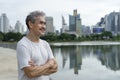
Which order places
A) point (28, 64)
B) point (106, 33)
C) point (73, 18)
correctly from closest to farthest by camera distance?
point (28, 64) < point (106, 33) < point (73, 18)

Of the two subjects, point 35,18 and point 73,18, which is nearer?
point 35,18

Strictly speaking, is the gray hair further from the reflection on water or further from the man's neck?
the reflection on water

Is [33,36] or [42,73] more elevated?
[33,36]

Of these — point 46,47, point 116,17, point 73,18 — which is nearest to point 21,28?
point 73,18

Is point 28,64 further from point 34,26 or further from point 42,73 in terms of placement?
point 34,26

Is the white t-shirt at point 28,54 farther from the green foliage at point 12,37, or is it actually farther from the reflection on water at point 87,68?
the green foliage at point 12,37

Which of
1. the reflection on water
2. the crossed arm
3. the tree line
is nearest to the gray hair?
the crossed arm

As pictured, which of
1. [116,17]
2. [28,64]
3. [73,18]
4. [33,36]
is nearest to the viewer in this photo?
[28,64]

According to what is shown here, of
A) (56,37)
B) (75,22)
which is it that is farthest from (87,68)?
(75,22)

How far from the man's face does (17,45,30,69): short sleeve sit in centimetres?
18

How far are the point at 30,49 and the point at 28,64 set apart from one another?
5.2 inches

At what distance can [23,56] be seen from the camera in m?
2.58

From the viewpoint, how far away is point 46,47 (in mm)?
2783

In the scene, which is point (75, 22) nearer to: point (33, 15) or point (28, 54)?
point (33, 15)
